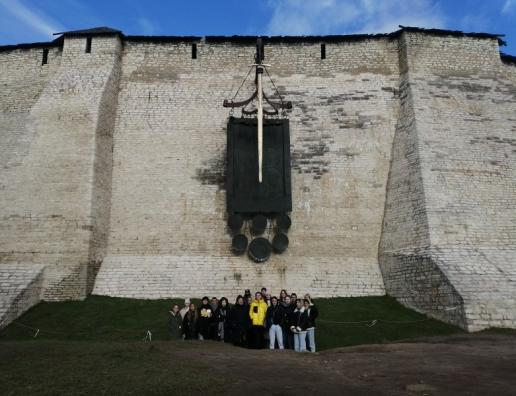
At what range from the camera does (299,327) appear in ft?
26.1

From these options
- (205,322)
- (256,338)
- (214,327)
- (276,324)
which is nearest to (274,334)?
(276,324)

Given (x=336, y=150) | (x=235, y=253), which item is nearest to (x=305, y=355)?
(x=235, y=253)

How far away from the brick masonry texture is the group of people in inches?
126

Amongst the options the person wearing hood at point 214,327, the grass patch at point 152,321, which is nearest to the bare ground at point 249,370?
the person wearing hood at point 214,327

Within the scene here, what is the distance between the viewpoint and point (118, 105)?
13789 millimetres

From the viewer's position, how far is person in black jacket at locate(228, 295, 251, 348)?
818 cm

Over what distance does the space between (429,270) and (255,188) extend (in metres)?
4.64

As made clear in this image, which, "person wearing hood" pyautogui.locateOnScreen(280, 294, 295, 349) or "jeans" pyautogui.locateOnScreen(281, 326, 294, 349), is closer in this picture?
"person wearing hood" pyautogui.locateOnScreen(280, 294, 295, 349)

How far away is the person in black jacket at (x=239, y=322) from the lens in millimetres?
8180

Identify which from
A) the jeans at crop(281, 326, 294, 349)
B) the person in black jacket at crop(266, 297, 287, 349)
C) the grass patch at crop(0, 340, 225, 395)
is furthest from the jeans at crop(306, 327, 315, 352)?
the grass patch at crop(0, 340, 225, 395)

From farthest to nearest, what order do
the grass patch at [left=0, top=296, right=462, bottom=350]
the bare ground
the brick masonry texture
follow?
the brick masonry texture → the grass patch at [left=0, top=296, right=462, bottom=350] → the bare ground

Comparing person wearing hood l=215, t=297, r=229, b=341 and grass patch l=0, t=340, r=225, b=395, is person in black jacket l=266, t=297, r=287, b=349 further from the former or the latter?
grass patch l=0, t=340, r=225, b=395

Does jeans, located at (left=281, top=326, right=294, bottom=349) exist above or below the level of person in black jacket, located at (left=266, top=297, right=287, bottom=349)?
below

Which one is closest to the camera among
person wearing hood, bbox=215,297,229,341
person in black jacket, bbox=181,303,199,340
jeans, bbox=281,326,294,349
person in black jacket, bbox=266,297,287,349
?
person in black jacket, bbox=266,297,287,349
